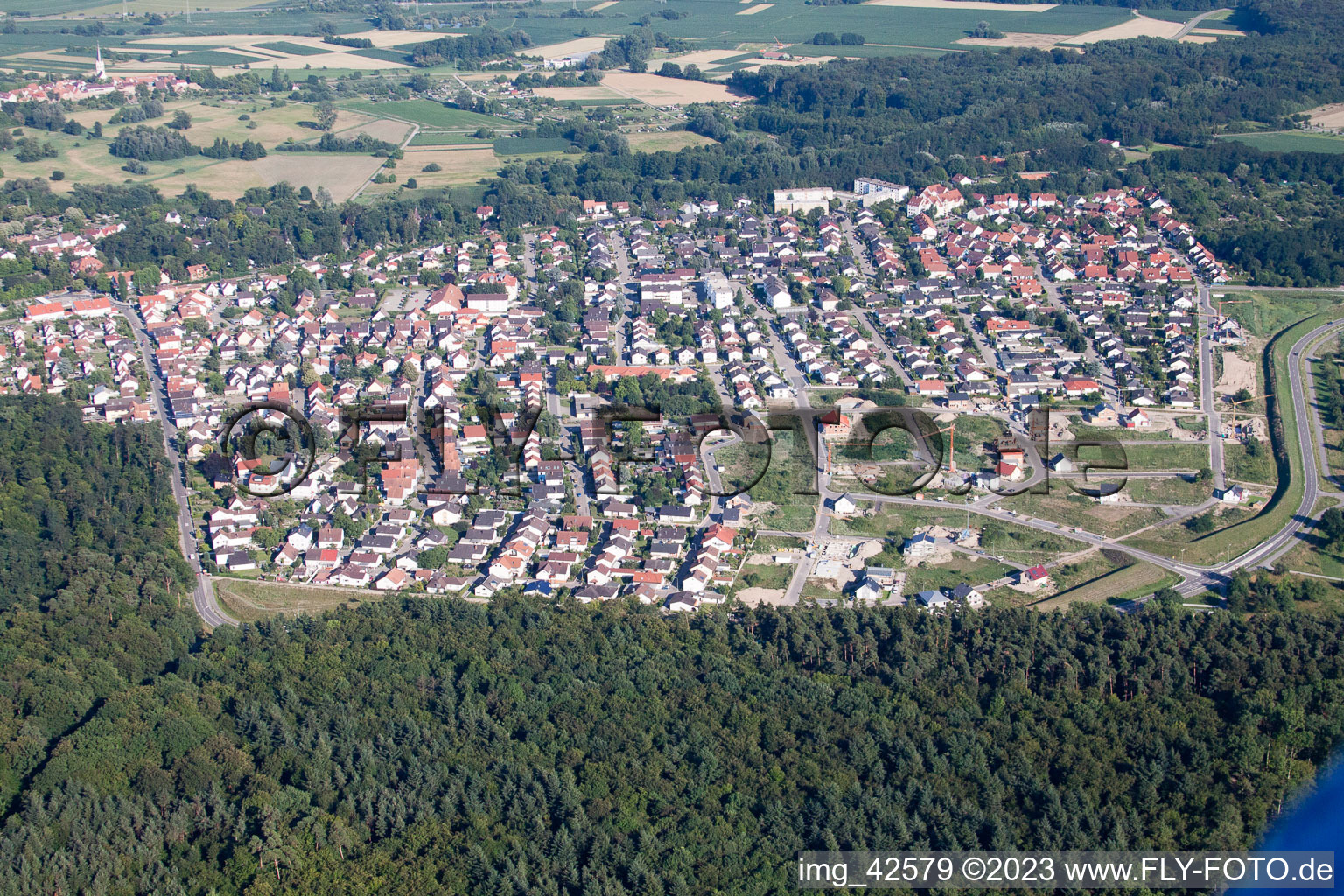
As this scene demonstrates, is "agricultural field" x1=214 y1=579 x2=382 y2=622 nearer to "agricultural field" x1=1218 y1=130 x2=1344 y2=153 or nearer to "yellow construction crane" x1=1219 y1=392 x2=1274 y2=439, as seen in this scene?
"yellow construction crane" x1=1219 y1=392 x2=1274 y2=439

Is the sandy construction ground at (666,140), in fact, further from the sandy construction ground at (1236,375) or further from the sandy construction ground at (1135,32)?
the sandy construction ground at (1236,375)

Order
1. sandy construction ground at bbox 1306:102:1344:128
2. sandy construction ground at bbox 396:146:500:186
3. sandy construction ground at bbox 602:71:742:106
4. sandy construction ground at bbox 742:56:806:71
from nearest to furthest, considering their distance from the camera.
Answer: sandy construction ground at bbox 396:146:500:186 < sandy construction ground at bbox 1306:102:1344:128 < sandy construction ground at bbox 602:71:742:106 < sandy construction ground at bbox 742:56:806:71

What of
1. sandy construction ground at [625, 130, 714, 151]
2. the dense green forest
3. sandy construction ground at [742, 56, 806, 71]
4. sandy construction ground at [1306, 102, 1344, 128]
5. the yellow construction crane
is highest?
sandy construction ground at [742, 56, 806, 71]

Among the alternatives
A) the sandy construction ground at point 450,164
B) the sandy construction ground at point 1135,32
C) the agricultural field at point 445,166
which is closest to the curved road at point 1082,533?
the agricultural field at point 445,166

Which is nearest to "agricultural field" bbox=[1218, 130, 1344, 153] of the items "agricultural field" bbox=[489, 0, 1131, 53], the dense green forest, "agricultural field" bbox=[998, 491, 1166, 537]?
"agricultural field" bbox=[489, 0, 1131, 53]

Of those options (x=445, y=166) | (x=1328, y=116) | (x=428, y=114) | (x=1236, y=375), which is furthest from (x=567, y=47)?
(x=1236, y=375)

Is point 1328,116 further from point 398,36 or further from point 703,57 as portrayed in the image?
point 398,36
